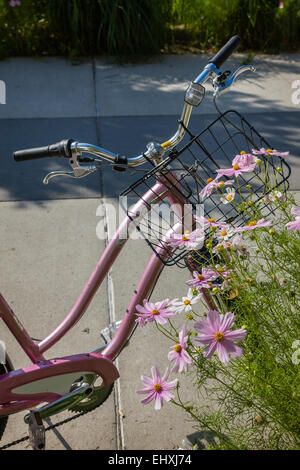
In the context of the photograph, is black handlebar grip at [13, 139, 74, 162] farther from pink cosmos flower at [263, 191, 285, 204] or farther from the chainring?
the chainring

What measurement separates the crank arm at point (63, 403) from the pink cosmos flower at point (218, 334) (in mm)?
981

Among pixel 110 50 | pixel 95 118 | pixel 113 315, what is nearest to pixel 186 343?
pixel 113 315

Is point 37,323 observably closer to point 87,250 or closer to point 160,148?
point 87,250

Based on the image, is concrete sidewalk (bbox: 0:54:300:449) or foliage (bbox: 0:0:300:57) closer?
concrete sidewalk (bbox: 0:54:300:449)

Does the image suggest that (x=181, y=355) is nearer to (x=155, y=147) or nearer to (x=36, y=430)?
(x=155, y=147)

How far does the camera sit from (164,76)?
6.03m

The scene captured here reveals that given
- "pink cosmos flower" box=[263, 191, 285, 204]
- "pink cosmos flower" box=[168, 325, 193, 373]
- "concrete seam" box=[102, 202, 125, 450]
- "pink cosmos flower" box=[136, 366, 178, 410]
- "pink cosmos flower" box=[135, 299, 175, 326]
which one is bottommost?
"concrete seam" box=[102, 202, 125, 450]

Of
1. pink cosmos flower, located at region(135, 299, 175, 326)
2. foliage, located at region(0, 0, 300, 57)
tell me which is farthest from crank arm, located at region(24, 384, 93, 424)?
foliage, located at region(0, 0, 300, 57)

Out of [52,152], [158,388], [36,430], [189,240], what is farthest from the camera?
[36,430]

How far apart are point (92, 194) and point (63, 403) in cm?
213

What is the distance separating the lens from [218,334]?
1.40m

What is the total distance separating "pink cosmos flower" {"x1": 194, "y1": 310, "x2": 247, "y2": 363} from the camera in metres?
1.39

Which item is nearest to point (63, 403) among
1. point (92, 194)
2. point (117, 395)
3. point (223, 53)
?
point (117, 395)

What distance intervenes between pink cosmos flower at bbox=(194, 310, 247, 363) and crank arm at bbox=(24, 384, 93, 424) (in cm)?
98
